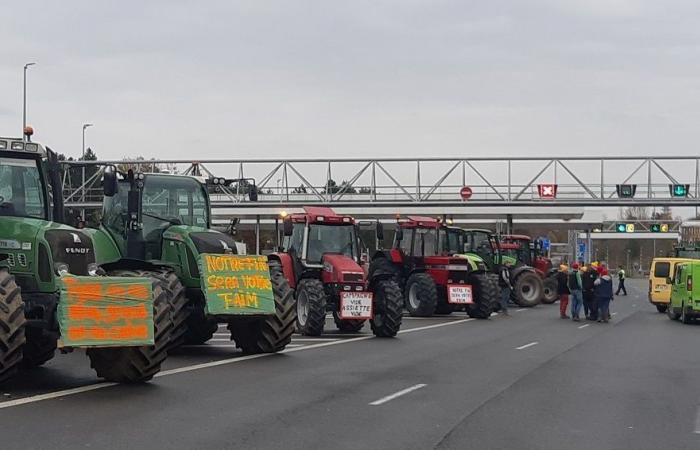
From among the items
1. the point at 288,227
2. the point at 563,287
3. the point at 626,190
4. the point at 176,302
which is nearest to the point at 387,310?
the point at 288,227

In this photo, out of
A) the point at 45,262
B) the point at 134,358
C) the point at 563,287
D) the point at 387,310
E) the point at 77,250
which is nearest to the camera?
the point at 45,262

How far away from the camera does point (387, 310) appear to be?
20297mm

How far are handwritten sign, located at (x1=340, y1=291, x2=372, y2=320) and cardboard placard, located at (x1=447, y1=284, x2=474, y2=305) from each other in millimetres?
8003

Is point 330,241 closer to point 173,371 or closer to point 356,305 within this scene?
point 356,305

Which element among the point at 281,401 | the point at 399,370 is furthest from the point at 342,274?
the point at 281,401

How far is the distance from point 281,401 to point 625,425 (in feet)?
12.5

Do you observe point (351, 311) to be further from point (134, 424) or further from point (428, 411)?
point (134, 424)

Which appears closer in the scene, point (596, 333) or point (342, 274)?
point (342, 274)

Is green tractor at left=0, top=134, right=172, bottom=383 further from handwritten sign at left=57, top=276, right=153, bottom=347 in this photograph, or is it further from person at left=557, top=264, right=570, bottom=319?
person at left=557, top=264, right=570, bottom=319

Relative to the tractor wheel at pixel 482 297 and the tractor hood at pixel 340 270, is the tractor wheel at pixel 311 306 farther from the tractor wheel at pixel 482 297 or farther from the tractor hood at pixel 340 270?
the tractor wheel at pixel 482 297

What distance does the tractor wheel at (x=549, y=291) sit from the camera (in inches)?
1590

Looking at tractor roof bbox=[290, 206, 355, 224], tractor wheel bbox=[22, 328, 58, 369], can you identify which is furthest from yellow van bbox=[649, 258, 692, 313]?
tractor wheel bbox=[22, 328, 58, 369]

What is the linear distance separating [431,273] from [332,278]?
28.3ft

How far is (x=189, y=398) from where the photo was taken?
11.1 m
